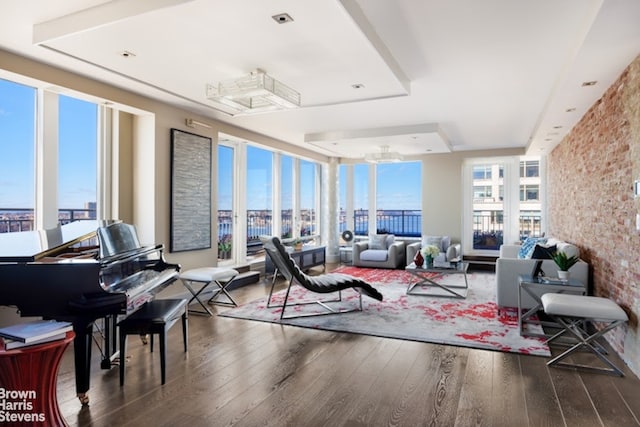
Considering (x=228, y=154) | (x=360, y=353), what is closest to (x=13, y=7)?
(x=360, y=353)

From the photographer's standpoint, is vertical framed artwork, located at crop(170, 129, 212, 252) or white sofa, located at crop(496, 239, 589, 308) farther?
vertical framed artwork, located at crop(170, 129, 212, 252)

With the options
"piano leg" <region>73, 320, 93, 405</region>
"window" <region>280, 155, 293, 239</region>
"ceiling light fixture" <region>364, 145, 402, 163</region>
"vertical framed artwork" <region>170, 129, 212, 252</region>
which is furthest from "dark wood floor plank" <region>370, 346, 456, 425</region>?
"window" <region>280, 155, 293, 239</region>

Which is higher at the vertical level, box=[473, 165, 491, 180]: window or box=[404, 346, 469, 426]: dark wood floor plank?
box=[473, 165, 491, 180]: window

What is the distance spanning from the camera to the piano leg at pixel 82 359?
2449 millimetres

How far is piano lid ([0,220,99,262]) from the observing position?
2520 millimetres

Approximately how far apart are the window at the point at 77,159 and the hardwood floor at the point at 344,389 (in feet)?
5.43

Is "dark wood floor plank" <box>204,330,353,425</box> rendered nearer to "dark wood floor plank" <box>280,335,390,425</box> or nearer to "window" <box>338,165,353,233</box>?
"dark wood floor plank" <box>280,335,390,425</box>

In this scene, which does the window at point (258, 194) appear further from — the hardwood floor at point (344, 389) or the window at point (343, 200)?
the hardwood floor at point (344, 389)

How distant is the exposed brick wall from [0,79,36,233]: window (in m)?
5.18

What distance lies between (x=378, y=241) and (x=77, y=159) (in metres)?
5.90

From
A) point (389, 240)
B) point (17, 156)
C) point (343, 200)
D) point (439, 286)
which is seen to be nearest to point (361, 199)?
point (343, 200)

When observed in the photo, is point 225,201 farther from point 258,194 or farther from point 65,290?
point 65,290

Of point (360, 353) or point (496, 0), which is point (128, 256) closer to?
point (360, 353)

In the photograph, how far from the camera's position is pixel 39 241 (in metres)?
2.93
